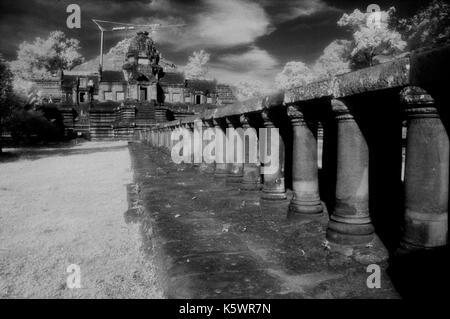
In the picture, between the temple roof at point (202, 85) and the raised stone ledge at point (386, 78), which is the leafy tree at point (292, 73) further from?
the raised stone ledge at point (386, 78)

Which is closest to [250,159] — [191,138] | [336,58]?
[191,138]

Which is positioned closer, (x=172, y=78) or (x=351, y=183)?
(x=351, y=183)

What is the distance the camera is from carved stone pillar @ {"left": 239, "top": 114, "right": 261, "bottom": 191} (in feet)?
20.7

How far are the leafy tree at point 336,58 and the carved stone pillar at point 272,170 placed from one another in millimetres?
35036

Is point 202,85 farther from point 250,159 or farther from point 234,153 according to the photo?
point 250,159

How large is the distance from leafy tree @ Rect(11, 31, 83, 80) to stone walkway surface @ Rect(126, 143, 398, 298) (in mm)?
78335

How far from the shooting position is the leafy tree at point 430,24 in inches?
Answer: 831

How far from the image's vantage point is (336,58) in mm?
42469

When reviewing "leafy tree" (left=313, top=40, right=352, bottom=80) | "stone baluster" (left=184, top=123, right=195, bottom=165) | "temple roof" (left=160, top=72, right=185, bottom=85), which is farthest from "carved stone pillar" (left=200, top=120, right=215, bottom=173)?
"temple roof" (left=160, top=72, right=185, bottom=85)

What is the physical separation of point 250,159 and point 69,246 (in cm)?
321

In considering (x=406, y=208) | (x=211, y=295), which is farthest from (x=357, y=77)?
(x=211, y=295)

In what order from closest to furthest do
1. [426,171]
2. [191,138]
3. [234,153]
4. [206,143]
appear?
[426,171], [234,153], [206,143], [191,138]

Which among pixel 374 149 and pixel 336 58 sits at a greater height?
pixel 336 58

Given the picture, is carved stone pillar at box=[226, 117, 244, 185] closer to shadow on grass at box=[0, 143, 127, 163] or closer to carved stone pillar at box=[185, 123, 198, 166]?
carved stone pillar at box=[185, 123, 198, 166]
